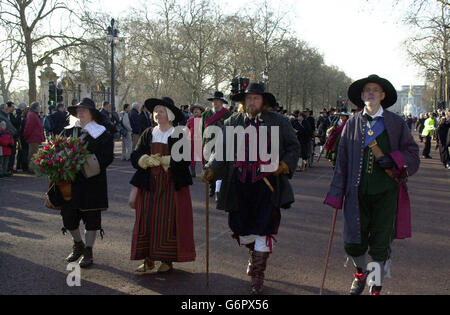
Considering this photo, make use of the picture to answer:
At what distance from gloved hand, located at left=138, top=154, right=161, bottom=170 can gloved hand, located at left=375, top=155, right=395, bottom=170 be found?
7.17 feet

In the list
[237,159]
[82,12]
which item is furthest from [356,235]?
[82,12]

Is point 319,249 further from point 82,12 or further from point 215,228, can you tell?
point 82,12

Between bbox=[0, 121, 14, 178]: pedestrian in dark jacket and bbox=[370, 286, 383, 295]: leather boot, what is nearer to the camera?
bbox=[370, 286, 383, 295]: leather boot

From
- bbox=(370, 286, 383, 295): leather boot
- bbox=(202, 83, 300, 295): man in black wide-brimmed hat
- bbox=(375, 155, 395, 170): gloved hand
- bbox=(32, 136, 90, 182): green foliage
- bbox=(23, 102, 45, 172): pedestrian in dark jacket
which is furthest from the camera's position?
bbox=(23, 102, 45, 172): pedestrian in dark jacket

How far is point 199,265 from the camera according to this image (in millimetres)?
5195

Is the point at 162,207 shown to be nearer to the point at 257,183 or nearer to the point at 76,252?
the point at 257,183

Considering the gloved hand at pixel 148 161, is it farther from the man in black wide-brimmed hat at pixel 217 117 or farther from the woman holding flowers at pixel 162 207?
the man in black wide-brimmed hat at pixel 217 117

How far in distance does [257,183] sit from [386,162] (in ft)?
3.93

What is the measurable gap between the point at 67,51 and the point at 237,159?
25.0 meters

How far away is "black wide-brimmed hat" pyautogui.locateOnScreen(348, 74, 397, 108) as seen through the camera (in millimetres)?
4215

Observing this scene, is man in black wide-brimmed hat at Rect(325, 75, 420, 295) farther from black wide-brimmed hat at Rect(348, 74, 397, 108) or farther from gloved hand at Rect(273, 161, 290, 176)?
gloved hand at Rect(273, 161, 290, 176)

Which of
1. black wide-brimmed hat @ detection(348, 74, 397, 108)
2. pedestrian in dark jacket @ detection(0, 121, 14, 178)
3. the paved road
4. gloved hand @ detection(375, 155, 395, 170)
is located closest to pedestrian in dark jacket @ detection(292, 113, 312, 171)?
the paved road

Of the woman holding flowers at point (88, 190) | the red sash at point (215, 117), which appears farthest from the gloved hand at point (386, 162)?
the red sash at point (215, 117)

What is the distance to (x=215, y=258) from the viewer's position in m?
5.43
